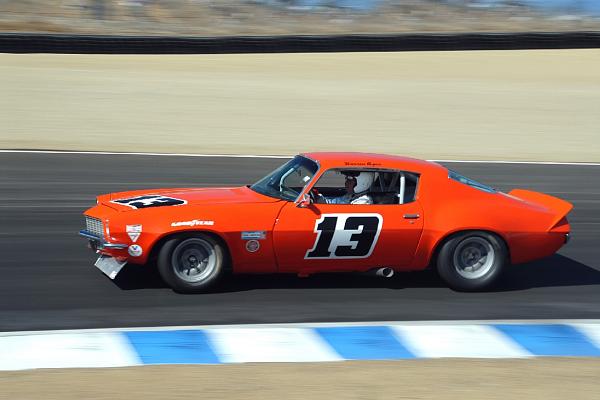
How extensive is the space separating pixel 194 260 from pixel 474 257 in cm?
249

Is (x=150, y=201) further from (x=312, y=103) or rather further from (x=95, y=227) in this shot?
(x=312, y=103)

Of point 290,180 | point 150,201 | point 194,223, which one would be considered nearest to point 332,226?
point 290,180

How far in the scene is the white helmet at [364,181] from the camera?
8.07 meters

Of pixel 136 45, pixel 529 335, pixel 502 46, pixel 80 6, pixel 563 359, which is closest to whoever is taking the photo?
pixel 563 359

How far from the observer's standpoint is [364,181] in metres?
8.09

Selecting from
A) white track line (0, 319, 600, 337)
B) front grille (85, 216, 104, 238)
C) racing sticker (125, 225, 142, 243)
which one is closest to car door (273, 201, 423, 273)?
white track line (0, 319, 600, 337)

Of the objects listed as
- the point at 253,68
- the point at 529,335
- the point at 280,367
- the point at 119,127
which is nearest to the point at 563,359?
the point at 529,335

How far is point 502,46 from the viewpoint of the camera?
91.6 ft

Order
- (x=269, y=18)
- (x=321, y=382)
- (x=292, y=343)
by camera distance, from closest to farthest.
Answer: (x=321, y=382), (x=292, y=343), (x=269, y=18)

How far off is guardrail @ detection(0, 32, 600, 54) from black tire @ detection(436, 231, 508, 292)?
18.6 m

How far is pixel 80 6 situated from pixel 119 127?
12460 mm

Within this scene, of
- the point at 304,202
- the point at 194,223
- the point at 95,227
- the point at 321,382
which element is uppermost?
the point at 304,202

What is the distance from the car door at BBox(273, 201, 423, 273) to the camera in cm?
766

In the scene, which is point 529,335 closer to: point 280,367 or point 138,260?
point 280,367
